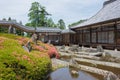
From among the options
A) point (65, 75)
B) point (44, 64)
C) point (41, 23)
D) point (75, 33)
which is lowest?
point (65, 75)

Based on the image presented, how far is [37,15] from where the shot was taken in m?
61.8

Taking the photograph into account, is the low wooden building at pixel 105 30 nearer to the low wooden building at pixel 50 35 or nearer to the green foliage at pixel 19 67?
the low wooden building at pixel 50 35

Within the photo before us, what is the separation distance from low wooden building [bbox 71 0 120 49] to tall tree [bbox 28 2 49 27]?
26.8 metres

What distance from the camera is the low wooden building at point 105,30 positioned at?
2369 centimetres

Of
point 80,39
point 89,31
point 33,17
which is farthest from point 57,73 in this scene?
point 33,17

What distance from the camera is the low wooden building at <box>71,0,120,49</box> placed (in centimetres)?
2369

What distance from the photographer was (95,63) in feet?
50.8

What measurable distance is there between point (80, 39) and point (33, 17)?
2808cm

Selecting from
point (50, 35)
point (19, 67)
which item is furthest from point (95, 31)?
point (19, 67)

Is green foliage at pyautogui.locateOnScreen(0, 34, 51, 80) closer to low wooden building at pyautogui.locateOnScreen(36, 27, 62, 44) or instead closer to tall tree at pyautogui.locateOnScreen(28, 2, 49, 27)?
low wooden building at pyautogui.locateOnScreen(36, 27, 62, 44)

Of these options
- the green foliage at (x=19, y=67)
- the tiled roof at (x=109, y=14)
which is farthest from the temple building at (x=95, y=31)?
the green foliage at (x=19, y=67)

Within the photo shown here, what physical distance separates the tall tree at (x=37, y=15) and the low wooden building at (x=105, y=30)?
26.8 meters

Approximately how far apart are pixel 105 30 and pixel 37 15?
126 feet

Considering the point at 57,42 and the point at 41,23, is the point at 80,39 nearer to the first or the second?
the point at 57,42
